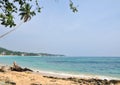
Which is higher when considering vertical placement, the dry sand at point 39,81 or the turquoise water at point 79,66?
the turquoise water at point 79,66

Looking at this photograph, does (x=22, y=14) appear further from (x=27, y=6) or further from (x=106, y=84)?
(x=106, y=84)

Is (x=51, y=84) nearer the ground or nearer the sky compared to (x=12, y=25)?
nearer the ground

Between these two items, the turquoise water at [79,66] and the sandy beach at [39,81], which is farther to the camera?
the turquoise water at [79,66]

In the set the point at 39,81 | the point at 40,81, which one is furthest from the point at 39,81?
the point at 40,81

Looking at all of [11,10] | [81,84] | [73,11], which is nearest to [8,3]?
[11,10]

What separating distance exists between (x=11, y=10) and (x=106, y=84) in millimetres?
Result: 11534

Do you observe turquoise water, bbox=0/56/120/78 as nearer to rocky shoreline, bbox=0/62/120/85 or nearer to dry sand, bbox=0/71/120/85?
rocky shoreline, bbox=0/62/120/85

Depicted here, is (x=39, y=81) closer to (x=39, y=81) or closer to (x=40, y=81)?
(x=39, y=81)

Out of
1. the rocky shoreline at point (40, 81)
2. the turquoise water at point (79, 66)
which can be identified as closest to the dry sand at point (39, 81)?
the rocky shoreline at point (40, 81)

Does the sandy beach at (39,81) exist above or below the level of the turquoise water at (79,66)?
below

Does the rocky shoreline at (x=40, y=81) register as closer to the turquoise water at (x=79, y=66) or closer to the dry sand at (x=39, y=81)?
the dry sand at (x=39, y=81)

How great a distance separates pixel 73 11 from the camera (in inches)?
384

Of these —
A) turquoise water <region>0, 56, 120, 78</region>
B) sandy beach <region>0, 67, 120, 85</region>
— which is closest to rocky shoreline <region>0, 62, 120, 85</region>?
sandy beach <region>0, 67, 120, 85</region>

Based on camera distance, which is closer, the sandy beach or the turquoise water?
the sandy beach
